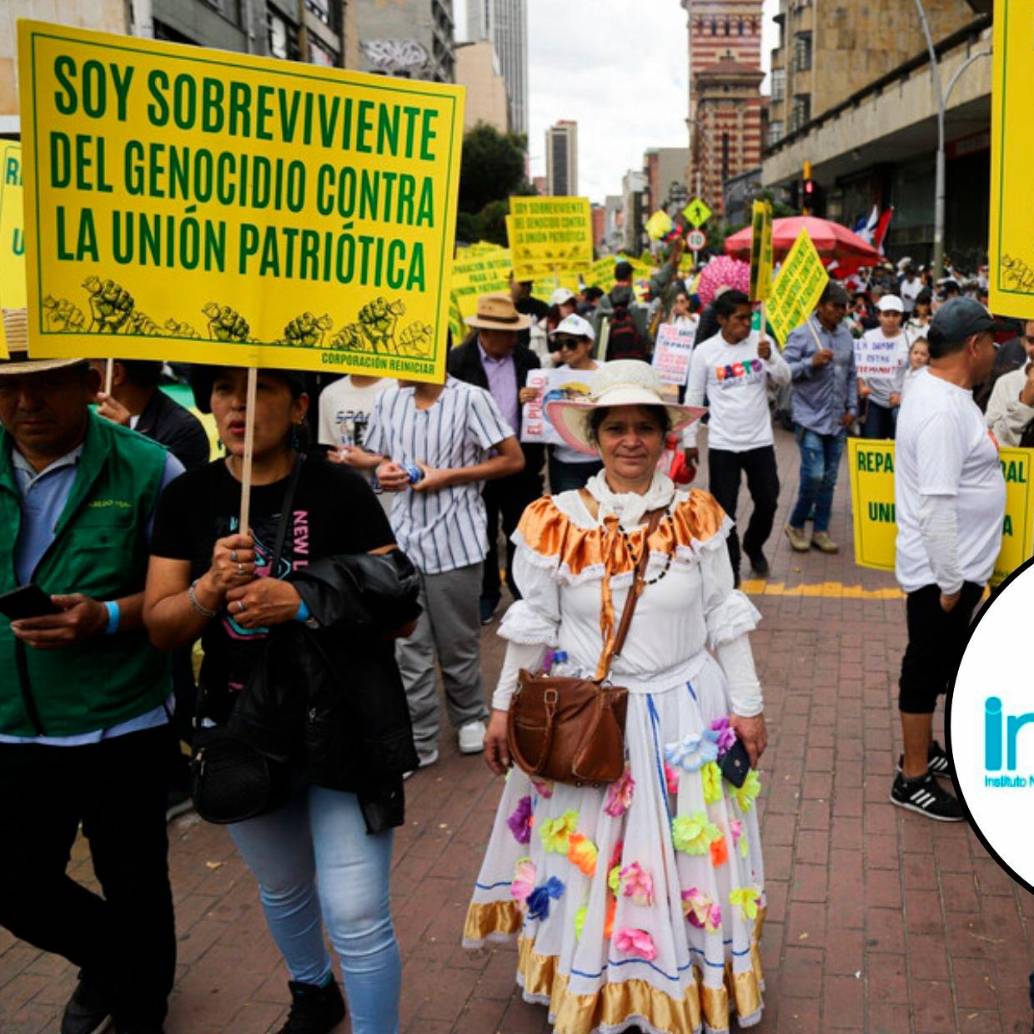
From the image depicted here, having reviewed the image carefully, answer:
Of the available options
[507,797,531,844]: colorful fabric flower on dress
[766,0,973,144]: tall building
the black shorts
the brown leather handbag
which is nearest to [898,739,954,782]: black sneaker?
the black shorts

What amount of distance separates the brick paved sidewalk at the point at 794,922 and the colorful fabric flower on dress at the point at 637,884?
0.64m

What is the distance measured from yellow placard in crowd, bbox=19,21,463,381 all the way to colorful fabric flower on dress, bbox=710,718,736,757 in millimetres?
1265

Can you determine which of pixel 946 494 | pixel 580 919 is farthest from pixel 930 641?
pixel 580 919

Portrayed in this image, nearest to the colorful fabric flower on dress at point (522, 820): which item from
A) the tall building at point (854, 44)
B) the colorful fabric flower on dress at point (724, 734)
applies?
the colorful fabric flower on dress at point (724, 734)

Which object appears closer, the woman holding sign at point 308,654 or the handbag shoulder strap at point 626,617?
the woman holding sign at point 308,654

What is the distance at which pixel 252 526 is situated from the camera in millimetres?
2826

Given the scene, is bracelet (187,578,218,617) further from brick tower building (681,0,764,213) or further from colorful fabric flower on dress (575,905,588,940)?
brick tower building (681,0,764,213)

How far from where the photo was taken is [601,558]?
10.3ft

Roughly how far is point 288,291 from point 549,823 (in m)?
1.60

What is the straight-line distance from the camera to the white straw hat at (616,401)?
3.20m

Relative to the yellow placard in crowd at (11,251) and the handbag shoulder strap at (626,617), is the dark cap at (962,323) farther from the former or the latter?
the yellow placard in crowd at (11,251)

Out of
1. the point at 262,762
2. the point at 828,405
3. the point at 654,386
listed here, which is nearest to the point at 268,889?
the point at 262,762

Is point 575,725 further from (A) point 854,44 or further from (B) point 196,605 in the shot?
(A) point 854,44
